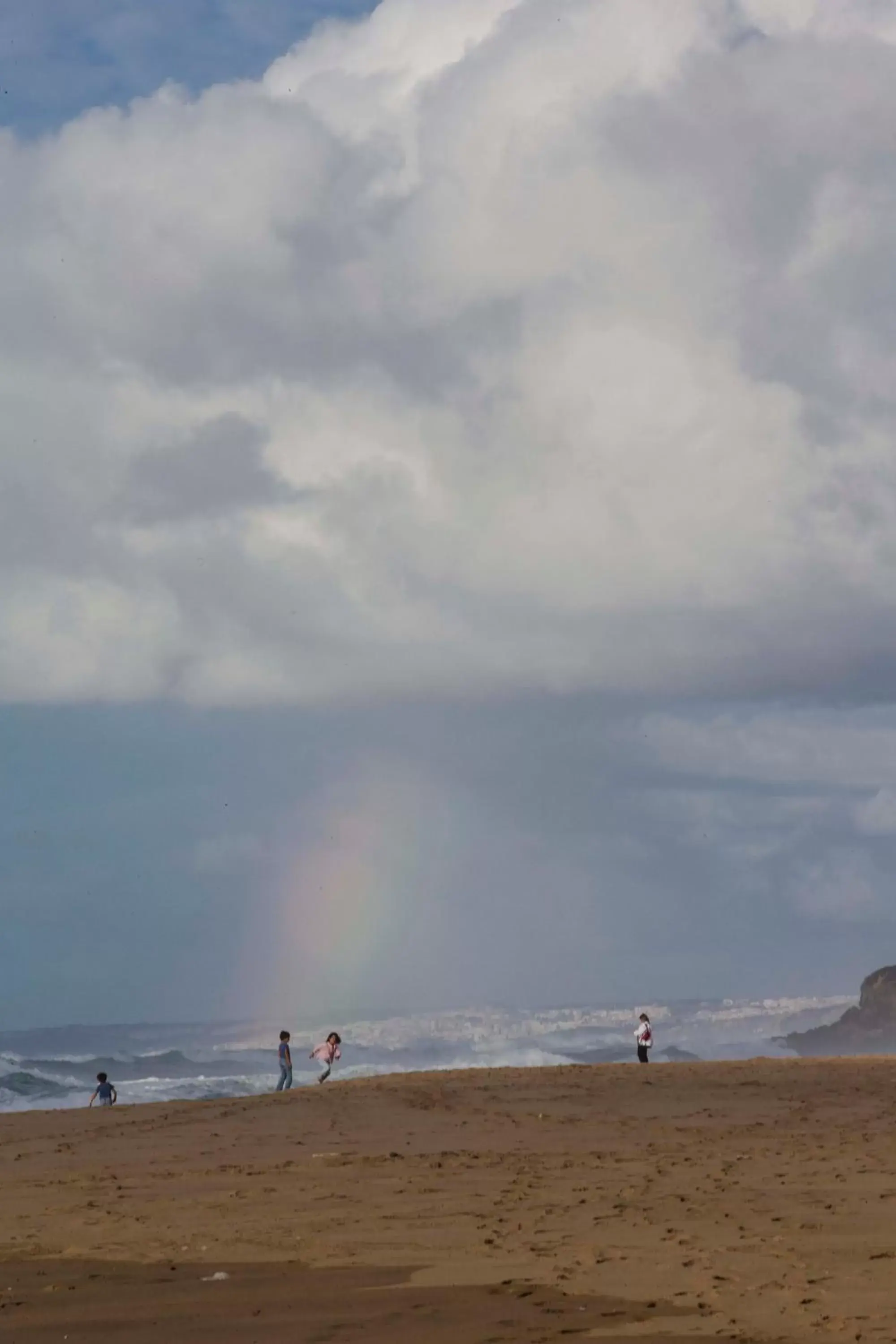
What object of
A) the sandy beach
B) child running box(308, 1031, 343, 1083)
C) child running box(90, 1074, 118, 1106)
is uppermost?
child running box(308, 1031, 343, 1083)

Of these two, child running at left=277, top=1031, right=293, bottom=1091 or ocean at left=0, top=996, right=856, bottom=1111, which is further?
ocean at left=0, top=996, right=856, bottom=1111

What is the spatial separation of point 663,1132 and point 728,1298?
11.7m

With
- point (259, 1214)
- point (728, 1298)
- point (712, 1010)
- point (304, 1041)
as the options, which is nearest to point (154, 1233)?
point (259, 1214)

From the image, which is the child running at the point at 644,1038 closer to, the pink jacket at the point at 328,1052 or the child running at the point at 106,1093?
the pink jacket at the point at 328,1052

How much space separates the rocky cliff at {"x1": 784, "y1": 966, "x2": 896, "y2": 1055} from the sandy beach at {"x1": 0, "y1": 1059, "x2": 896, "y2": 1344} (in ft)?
192

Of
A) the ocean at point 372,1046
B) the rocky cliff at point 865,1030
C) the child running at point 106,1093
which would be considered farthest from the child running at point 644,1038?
the rocky cliff at point 865,1030

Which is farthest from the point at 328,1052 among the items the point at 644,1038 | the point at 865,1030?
the point at 865,1030

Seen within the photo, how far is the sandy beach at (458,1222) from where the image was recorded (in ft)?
31.9

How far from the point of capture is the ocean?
54.3m

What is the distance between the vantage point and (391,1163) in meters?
18.1

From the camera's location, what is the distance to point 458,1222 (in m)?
13.5

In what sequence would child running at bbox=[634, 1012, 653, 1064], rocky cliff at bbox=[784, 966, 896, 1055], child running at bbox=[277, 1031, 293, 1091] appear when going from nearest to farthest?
child running at bbox=[277, 1031, 293, 1091] → child running at bbox=[634, 1012, 653, 1064] → rocky cliff at bbox=[784, 966, 896, 1055]

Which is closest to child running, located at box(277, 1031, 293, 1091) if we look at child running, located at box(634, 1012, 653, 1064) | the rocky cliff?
child running, located at box(634, 1012, 653, 1064)

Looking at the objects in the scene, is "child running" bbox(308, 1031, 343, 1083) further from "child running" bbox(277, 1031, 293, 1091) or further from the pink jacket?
"child running" bbox(277, 1031, 293, 1091)
